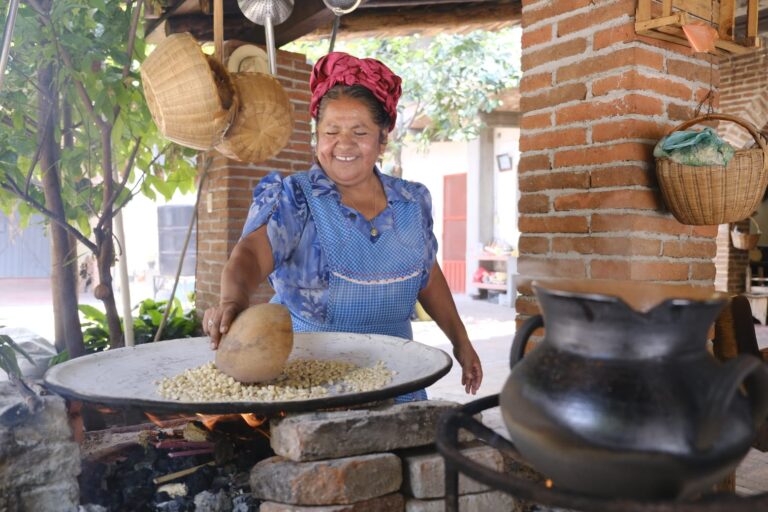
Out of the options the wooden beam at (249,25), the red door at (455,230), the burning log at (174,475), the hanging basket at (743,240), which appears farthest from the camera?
the red door at (455,230)

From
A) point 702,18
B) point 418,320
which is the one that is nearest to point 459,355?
point 702,18

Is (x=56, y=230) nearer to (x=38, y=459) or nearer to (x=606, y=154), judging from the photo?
(x=38, y=459)

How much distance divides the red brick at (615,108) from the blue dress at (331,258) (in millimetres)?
897

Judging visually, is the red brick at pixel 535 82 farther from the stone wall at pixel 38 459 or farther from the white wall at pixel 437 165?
the white wall at pixel 437 165

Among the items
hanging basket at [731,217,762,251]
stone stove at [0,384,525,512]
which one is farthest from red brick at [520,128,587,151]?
hanging basket at [731,217,762,251]

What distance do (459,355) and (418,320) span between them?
25.6ft

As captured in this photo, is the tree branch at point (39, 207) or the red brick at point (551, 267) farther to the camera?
the tree branch at point (39, 207)

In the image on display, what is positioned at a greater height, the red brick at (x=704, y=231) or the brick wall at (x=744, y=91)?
the brick wall at (x=744, y=91)

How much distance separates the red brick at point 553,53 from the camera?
2570mm

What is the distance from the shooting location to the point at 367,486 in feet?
4.75

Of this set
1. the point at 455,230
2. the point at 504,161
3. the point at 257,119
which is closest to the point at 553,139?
the point at 257,119

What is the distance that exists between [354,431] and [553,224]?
1.57 m

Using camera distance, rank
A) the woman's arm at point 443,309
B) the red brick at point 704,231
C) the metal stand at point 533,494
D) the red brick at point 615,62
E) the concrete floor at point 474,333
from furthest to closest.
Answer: the concrete floor at point 474,333 < the red brick at point 704,231 < the woman's arm at point 443,309 < the red brick at point 615,62 < the metal stand at point 533,494

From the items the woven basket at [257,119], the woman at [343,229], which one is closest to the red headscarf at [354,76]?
the woman at [343,229]
